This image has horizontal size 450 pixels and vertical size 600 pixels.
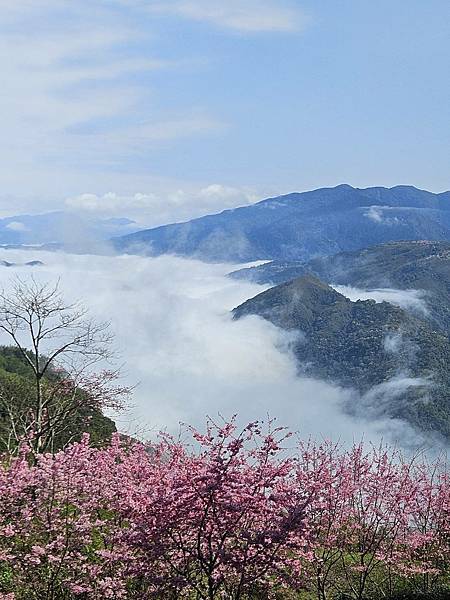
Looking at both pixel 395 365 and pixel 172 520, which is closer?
pixel 172 520

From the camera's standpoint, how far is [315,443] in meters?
11.4

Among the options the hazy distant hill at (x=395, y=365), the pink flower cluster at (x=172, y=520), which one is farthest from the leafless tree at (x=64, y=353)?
the hazy distant hill at (x=395, y=365)

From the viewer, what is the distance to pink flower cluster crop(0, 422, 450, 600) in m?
7.08

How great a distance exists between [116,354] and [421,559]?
7565 mm

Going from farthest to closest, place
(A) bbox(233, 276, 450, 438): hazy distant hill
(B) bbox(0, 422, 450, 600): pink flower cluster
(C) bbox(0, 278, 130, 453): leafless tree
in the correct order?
(A) bbox(233, 276, 450, 438): hazy distant hill, (C) bbox(0, 278, 130, 453): leafless tree, (B) bbox(0, 422, 450, 600): pink flower cluster

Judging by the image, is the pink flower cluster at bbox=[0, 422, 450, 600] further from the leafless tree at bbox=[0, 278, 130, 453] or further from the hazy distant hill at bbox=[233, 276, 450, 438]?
the hazy distant hill at bbox=[233, 276, 450, 438]

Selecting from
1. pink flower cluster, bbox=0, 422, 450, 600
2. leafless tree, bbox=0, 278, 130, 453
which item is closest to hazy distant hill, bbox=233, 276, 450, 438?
leafless tree, bbox=0, 278, 130, 453

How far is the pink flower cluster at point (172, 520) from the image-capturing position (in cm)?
708

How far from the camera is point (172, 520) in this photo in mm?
7199

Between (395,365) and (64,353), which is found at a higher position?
(64,353)

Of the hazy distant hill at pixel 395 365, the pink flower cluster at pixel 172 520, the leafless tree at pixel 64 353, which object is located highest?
the leafless tree at pixel 64 353

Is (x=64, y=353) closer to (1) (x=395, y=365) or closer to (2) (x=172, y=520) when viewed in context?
(2) (x=172, y=520)

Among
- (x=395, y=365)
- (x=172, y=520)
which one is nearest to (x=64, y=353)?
(x=172, y=520)

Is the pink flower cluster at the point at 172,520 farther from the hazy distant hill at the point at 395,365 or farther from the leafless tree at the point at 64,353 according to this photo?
the hazy distant hill at the point at 395,365
